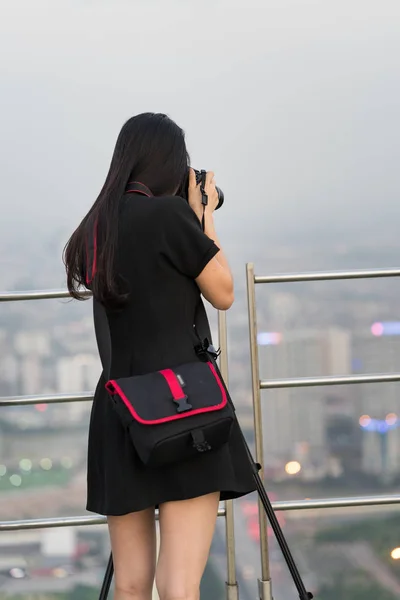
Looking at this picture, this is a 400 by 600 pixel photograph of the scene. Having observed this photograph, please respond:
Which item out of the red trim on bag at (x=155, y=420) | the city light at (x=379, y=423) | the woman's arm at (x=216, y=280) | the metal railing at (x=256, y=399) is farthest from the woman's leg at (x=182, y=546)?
the city light at (x=379, y=423)

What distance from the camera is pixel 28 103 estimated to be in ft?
9.14

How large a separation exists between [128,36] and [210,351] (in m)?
1.81

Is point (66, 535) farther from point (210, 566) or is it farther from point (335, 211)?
point (335, 211)

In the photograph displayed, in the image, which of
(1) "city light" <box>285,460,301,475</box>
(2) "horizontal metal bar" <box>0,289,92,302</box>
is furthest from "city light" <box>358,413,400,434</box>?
(2) "horizontal metal bar" <box>0,289,92,302</box>

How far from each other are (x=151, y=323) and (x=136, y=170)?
26 cm

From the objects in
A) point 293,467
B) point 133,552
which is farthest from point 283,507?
point 133,552

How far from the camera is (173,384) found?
1265mm

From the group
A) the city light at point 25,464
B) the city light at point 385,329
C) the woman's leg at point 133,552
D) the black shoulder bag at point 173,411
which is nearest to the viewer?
the black shoulder bag at point 173,411

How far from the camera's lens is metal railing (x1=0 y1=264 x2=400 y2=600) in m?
2.06

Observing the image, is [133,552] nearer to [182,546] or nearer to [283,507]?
[182,546]

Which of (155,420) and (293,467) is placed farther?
(293,467)

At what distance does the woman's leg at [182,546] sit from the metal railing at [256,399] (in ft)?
2.52

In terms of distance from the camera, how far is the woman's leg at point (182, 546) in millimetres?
1263

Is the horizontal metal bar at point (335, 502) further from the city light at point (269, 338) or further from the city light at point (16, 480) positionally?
the city light at point (16, 480)
